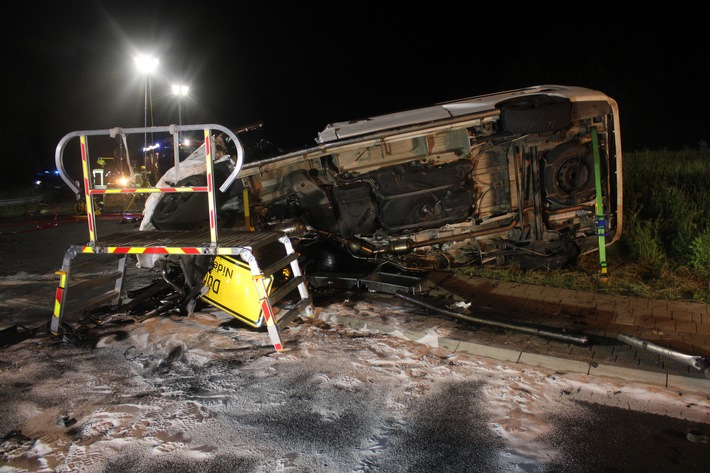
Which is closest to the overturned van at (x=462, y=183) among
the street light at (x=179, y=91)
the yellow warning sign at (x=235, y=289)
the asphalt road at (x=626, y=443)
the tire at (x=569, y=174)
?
the tire at (x=569, y=174)

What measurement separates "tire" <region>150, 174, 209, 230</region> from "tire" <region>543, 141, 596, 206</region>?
4237mm

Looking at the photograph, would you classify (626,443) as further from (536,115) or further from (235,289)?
(536,115)

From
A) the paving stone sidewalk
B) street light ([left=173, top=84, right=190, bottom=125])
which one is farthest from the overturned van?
street light ([left=173, top=84, right=190, bottom=125])

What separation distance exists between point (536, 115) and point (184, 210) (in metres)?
4.30

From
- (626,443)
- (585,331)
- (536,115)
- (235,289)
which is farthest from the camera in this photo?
(536,115)

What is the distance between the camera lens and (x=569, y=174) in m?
6.55

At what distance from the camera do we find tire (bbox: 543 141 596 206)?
6488 mm

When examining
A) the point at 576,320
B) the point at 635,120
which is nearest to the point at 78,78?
the point at 635,120

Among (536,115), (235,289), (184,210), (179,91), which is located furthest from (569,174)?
(179,91)

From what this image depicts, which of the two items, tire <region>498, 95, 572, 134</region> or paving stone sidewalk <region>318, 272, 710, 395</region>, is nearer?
paving stone sidewalk <region>318, 272, 710, 395</region>

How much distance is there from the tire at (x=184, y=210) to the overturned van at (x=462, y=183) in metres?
0.03

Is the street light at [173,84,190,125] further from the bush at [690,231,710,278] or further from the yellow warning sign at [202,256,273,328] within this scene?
the bush at [690,231,710,278]

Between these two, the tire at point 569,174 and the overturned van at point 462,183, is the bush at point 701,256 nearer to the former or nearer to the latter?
the overturned van at point 462,183

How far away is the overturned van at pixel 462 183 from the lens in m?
6.36
